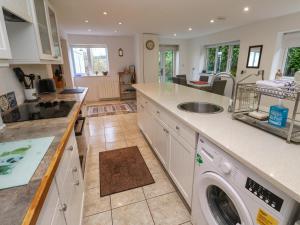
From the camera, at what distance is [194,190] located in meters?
1.28

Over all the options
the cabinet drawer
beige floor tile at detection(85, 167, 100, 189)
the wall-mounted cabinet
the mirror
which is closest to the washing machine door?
the cabinet drawer

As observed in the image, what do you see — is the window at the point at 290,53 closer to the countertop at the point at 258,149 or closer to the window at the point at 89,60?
the countertop at the point at 258,149

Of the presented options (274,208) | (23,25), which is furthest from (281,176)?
(23,25)

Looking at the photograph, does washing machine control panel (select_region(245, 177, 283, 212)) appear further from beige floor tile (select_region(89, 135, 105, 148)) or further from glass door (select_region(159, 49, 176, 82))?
glass door (select_region(159, 49, 176, 82))

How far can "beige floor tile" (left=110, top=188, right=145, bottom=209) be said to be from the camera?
1625 millimetres

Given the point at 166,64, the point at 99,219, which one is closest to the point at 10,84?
the point at 99,219

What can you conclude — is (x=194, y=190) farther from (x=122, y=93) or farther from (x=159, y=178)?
(x=122, y=93)

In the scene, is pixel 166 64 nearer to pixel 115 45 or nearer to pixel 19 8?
pixel 115 45

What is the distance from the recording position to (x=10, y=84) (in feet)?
5.48

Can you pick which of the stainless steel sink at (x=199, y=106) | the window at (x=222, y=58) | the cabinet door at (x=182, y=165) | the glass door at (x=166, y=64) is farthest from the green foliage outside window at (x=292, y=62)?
the glass door at (x=166, y=64)

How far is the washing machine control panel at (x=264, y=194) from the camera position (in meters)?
0.66

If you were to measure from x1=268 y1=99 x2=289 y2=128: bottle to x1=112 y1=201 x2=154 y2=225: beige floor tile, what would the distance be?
127 centimetres

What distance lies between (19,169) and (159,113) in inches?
58.3

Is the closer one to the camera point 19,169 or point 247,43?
point 19,169
